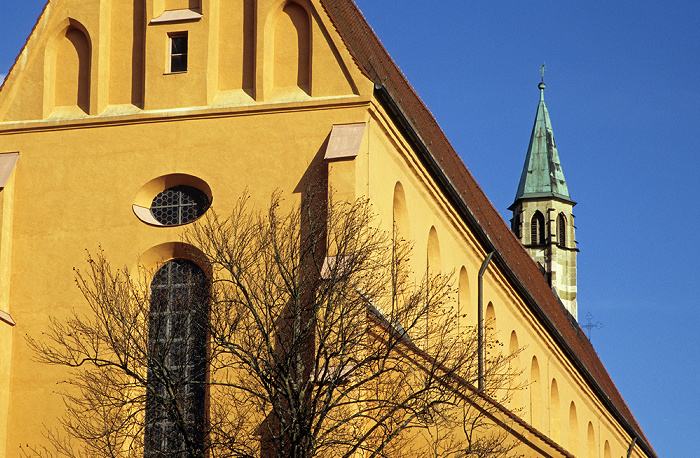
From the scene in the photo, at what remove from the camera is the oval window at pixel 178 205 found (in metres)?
24.2

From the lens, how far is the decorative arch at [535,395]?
3678 centimetres

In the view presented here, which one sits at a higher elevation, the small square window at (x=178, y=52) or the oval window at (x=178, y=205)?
the small square window at (x=178, y=52)

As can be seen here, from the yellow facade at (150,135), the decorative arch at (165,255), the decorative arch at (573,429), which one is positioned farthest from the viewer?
the decorative arch at (573,429)

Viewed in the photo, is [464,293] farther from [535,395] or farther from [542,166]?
[542,166]

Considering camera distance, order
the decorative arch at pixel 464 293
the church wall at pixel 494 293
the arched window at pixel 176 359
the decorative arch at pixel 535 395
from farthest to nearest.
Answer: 1. the decorative arch at pixel 535 395
2. the decorative arch at pixel 464 293
3. the church wall at pixel 494 293
4. the arched window at pixel 176 359

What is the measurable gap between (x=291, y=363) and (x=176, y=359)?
4.93 m

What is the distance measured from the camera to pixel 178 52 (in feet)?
82.3

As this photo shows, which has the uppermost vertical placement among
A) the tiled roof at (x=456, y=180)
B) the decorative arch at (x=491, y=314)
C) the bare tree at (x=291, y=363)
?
the tiled roof at (x=456, y=180)

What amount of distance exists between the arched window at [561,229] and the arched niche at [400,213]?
3901cm

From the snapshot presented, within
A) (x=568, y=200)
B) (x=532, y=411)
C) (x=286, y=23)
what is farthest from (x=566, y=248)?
(x=286, y=23)

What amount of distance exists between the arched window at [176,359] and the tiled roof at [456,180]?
16.8ft

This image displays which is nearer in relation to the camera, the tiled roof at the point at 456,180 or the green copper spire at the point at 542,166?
the tiled roof at the point at 456,180

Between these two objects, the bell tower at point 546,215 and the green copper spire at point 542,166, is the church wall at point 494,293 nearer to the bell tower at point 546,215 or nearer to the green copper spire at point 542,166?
the bell tower at point 546,215

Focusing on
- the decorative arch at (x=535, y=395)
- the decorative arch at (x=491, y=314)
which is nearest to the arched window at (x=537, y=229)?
the decorative arch at (x=535, y=395)
